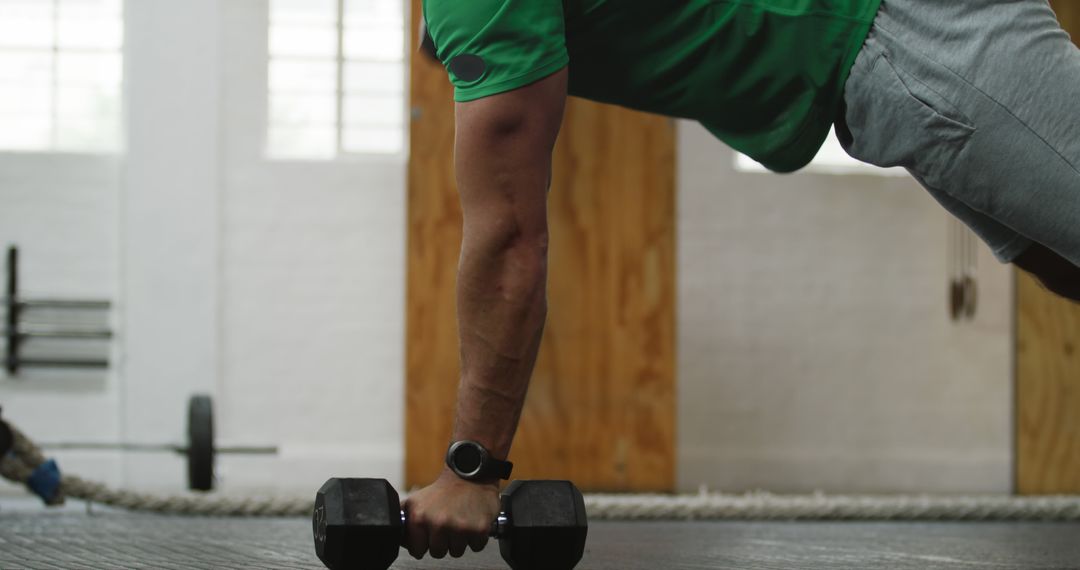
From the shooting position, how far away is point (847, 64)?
110 cm

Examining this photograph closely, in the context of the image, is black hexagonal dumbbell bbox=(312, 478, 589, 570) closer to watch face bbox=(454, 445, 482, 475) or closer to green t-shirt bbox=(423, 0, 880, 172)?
watch face bbox=(454, 445, 482, 475)

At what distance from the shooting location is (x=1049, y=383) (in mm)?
4082

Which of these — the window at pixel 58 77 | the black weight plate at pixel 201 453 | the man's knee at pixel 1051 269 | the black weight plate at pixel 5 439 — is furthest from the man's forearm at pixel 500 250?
the window at pixel 58 77

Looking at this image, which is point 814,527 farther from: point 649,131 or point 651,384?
point 649,131

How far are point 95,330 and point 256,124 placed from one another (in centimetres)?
93

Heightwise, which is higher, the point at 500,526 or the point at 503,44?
the point at 503,44

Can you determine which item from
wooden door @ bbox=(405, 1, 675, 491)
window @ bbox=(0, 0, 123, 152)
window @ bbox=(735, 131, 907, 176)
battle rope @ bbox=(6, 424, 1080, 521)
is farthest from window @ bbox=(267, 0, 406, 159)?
battle rope @ bbox=(6, 424, 1080, 521)

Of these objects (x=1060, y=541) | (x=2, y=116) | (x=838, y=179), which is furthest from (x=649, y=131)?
(x=2, y=116)

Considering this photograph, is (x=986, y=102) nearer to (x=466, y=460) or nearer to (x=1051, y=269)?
(x=1051, y=269)

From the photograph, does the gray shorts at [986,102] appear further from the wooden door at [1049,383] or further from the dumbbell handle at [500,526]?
the wooden door at [1049,383]

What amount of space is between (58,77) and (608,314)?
229 cm

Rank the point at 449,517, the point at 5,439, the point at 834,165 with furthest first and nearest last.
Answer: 1. the point at 834,165
2. the point at 5,439
3. the point at 449,517

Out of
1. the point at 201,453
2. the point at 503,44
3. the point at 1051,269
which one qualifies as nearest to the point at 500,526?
the point at 503,44

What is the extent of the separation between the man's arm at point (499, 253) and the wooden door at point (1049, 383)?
339 centimetres
